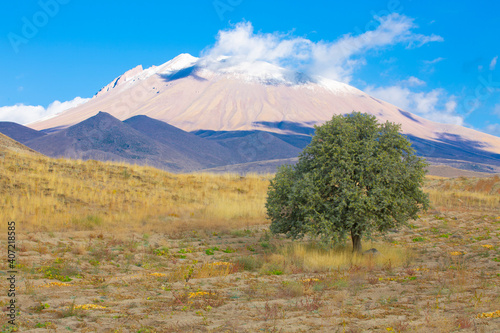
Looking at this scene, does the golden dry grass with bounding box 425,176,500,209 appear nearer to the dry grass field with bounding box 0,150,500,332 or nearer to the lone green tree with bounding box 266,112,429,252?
the dry grass field with bounding box 0,150,500,332

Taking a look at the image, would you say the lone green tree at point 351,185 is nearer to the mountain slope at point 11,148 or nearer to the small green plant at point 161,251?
the small green plant at point 161,251

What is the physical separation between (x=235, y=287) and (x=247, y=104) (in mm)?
145747

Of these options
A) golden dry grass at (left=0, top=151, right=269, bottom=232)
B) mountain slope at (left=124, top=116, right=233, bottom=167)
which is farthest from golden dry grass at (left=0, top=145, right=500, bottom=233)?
mountain slope at (left=124, top=116, right=233, bottom=167)

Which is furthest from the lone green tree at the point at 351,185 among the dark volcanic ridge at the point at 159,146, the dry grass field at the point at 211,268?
→ the dark volcanic ridge at the point at 159,146

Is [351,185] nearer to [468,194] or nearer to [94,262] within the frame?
[94,262]

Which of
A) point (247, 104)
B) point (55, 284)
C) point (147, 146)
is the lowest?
point (55, 284)

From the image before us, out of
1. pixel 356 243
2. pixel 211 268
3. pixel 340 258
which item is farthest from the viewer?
pixel 356 243

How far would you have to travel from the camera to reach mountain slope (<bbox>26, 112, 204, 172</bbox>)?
5644cm

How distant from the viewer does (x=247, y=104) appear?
151 metres

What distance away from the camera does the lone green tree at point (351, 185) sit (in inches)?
378

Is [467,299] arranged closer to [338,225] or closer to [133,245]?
[338,225]

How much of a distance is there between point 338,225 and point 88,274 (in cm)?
608

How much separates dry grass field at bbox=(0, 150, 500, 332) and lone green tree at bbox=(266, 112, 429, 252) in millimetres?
852

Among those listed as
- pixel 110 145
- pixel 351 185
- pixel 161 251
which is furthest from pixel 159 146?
pixel 351 185
